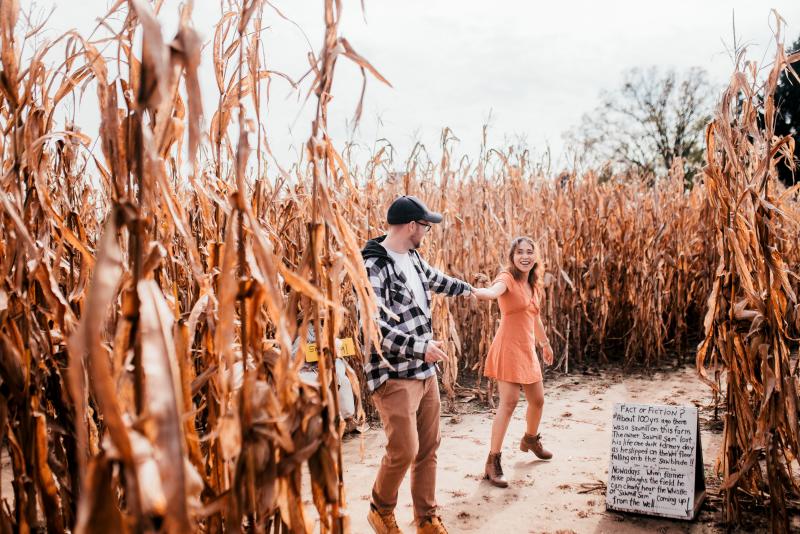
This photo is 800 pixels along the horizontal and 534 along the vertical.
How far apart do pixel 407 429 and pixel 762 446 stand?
1451mm

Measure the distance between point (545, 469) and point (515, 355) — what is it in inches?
29.6

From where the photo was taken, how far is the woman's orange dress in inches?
139

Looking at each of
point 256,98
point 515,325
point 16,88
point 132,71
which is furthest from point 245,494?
point 515,325

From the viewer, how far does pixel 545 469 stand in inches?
144

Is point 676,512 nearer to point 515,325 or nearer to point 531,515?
point 531,515

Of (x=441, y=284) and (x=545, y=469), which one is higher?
(x=441, y=284)

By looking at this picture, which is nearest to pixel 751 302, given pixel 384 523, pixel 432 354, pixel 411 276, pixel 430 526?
pixel 432 354

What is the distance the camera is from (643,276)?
5.93 meters

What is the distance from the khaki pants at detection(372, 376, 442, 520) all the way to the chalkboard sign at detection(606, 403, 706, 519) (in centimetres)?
99

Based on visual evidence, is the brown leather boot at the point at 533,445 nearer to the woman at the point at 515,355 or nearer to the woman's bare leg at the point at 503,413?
the woman at the point at 515,355

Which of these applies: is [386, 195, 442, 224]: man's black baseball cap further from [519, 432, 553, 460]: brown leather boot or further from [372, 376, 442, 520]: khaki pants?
[519, 432, 553, 460]: brown leather boot

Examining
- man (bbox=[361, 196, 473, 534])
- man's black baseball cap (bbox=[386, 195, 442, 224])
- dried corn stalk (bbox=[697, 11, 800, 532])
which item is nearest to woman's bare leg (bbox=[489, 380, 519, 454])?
man (bbox=[361, 196, 473, 534])

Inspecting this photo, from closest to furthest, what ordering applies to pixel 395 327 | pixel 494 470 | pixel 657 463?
pixel 395 327
pixel 657 463
pixel 494 470

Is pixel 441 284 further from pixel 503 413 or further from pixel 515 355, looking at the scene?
pixel 503 413
